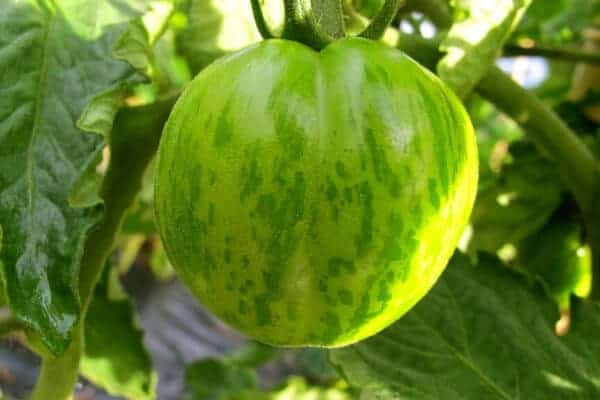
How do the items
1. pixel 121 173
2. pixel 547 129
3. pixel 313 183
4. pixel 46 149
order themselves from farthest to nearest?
pixel 547 129 < pixel 121 173 < pixel 46 149 < pixel 313 183

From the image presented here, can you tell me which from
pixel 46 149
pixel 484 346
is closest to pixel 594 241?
pixel 484 346

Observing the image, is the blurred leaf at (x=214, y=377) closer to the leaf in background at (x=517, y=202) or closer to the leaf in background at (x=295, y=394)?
the leaf in background at (x=295, y=394)

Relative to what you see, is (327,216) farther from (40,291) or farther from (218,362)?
(218,362)

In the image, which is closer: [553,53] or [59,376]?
[59,376]

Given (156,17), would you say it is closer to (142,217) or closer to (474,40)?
(474,40)

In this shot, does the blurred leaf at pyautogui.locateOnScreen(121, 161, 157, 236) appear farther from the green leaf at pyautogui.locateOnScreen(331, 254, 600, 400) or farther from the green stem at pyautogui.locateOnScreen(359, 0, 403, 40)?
the green stem at pyautogui.locateOnScreen(359, 0, 403, 40)
